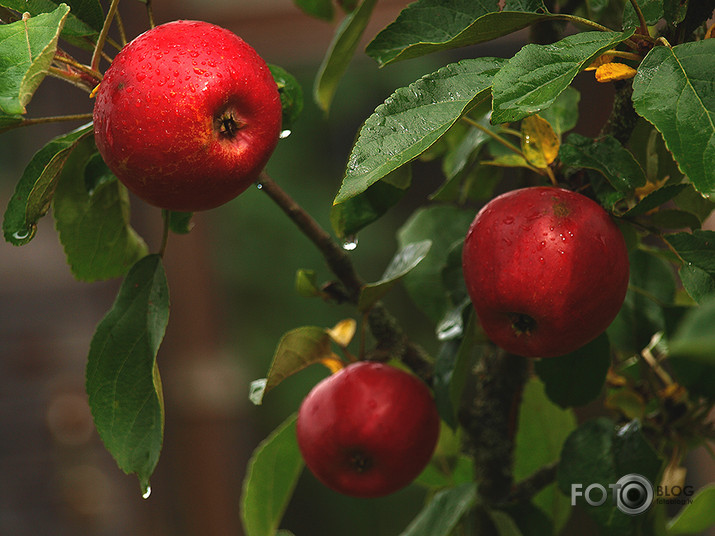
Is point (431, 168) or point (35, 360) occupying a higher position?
point (431, 168)

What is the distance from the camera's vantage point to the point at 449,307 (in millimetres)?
630

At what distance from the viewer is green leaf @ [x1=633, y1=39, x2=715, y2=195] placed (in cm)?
31

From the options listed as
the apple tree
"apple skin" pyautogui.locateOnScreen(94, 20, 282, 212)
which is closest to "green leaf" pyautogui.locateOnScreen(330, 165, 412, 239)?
the apple tree

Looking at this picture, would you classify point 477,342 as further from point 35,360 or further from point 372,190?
point 35,360

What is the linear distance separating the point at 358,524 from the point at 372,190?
1.86 m

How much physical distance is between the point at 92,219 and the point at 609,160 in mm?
346

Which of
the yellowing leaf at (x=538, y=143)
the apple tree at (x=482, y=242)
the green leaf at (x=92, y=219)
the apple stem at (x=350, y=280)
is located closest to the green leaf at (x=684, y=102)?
the apple tree at (x=482, y=242)

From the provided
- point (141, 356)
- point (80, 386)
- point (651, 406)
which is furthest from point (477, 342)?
point (80, 386)

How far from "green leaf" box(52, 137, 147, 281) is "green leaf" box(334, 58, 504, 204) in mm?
219

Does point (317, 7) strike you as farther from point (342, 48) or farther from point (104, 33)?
point (104, 33)

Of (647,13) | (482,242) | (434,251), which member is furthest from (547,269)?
(434,251)

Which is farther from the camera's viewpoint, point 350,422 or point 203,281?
point 203,281

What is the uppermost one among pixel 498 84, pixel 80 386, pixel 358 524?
pixel 498 84

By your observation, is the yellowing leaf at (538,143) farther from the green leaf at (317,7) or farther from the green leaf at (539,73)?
the green leaf at (317,7)
